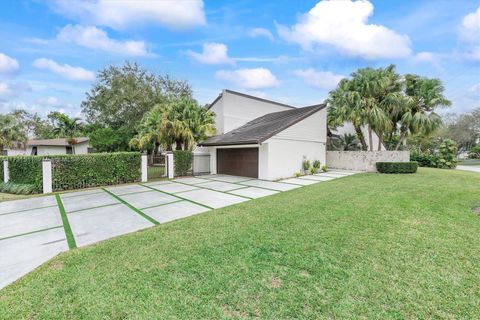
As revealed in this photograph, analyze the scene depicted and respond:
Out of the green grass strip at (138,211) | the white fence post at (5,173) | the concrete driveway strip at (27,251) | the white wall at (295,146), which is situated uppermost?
the white wall at (295,146)

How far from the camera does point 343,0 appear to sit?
9945 millimetres

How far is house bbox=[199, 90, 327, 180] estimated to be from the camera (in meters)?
12.5

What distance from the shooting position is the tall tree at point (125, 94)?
67.1 feet

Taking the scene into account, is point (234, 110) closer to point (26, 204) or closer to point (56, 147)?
point (26, 204)

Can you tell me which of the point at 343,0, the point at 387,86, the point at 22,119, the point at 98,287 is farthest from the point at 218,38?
the point at 22,119

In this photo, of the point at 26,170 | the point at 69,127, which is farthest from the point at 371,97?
the point at 69,127

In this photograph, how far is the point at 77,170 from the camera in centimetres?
1002

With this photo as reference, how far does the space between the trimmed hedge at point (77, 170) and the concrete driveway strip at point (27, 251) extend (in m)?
6.18

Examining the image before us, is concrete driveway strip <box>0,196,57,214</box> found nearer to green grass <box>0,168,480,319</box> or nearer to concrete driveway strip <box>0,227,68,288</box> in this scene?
concrete driveway strip <box>0,227,68,288</box>

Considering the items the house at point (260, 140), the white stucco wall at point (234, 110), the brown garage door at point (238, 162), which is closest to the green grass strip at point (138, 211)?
the house at point (260, 140)

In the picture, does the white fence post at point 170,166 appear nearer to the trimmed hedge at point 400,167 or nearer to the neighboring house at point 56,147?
the trimmed hedge at point 400,167

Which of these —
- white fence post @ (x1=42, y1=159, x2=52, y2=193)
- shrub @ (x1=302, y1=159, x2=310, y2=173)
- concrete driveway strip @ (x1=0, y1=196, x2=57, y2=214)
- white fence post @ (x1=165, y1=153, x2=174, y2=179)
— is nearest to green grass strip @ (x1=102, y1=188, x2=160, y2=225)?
concrete driveway strip @ (x1=0, y1=196, x2=57, y2=214)

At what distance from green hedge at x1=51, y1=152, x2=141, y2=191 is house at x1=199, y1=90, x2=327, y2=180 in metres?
5.33

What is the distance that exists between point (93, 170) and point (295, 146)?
11.3m
